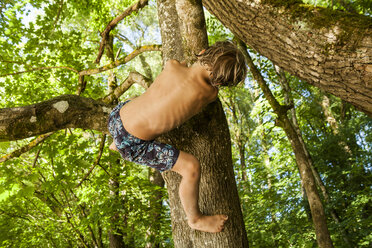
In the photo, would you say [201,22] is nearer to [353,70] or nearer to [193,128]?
[193,128]

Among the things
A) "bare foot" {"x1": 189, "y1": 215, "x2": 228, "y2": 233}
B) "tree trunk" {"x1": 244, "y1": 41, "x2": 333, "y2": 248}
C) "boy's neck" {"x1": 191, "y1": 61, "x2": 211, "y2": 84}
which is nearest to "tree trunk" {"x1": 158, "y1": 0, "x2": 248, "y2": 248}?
"bare foot" {"x1": 189, "y1": 215, "x2": 228, "y2": 233}

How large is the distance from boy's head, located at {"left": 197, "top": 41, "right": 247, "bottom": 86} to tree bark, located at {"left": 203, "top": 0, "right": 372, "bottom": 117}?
207 mm

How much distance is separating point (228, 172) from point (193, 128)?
457 millimetres

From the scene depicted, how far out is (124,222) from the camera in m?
5.96

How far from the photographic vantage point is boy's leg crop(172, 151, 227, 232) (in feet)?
6.73

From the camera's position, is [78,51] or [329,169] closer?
[78,51]

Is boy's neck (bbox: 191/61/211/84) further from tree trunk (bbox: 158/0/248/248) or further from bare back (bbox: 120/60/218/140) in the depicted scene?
tree trunk (bbox: 158/0/248/248)

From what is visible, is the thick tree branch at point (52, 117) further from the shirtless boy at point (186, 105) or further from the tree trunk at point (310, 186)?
the tree trunk at point (310, 186)

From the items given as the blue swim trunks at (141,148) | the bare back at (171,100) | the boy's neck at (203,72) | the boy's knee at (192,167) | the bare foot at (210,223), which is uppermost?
the boy's neck at (203,72)

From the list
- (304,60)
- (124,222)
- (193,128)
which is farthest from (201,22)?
(124,222)

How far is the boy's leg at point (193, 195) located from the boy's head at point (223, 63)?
1.96 feet

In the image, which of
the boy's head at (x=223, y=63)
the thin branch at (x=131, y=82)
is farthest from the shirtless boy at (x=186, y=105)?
the thin branch at (x=131, y=82)

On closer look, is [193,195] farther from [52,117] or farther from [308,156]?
[308,156]

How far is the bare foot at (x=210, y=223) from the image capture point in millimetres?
2059
